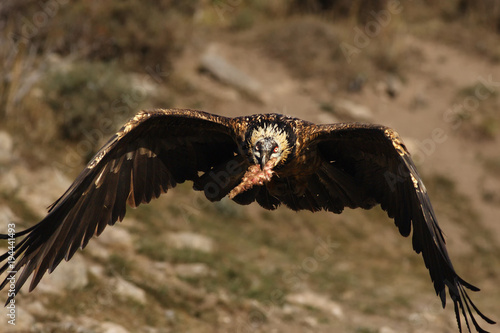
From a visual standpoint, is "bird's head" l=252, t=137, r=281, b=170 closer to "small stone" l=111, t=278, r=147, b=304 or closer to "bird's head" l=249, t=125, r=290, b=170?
"bird's head" l=249, t=125, r=290, b=170

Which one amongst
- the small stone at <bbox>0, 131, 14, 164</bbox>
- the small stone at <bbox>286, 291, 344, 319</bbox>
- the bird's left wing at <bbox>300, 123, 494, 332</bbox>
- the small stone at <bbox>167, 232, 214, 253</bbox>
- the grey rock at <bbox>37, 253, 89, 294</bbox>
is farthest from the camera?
the small stone at <bbox>0, 131, 14, 164</bbox>

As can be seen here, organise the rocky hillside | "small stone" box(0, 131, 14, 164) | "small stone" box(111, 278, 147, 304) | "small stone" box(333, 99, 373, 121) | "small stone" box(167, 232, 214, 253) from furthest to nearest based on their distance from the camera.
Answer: "small stone" box(333, 99, 373, 121)
"small stone" box(0, 131, 14, 164)
"small stone" box(167, 232, 214, 253)
the rocky hillside
"small stone" box(111, 278, 147, 304)

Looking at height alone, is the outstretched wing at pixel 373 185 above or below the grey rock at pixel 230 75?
below

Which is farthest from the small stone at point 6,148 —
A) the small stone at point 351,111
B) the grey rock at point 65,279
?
the small stone at point 351,111

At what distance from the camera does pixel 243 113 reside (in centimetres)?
1603

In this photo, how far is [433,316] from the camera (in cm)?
1022

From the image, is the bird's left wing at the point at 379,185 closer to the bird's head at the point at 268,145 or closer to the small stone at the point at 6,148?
the bird's head at the point at 268,145

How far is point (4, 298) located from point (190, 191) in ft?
20.2

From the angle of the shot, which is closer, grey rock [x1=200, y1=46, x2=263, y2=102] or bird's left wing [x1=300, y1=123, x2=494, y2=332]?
bird's left wing [x1=300, y1=123, x2=494, y2=332]

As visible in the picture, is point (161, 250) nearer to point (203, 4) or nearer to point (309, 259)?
point (309, 259)

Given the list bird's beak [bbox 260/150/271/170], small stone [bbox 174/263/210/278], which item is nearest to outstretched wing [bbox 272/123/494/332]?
bird's beak [bbox 260/150/271/170]

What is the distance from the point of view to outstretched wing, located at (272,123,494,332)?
18.2 feet

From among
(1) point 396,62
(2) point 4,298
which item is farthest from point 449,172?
(2) point 4,298

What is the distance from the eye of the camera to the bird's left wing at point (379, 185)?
5484 millimetres
